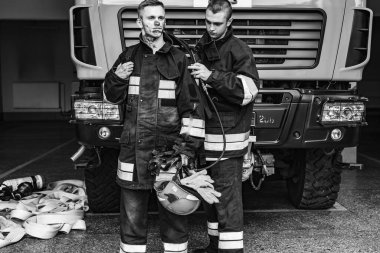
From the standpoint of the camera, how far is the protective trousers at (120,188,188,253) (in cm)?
303

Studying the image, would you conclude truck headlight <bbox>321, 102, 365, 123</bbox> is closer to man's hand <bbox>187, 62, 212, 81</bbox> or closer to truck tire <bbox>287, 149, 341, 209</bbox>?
truck tire <bbox>287, 149, 341, 209</bbox>

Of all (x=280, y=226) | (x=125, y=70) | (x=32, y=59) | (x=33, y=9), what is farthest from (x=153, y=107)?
(x=32, y=59)

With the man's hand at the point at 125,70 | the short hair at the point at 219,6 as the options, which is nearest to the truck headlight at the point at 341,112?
the short hair at the point at 219,6

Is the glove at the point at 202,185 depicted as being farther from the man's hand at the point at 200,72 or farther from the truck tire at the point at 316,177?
the truck tire at the point at 316,177

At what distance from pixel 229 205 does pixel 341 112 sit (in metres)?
1.32

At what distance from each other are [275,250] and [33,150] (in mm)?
6358

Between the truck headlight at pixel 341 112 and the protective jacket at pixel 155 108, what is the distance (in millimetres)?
1339

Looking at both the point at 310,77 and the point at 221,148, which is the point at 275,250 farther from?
the point at 310,77

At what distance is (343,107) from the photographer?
13.0 ft

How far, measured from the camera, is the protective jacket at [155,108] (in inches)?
Result: 115

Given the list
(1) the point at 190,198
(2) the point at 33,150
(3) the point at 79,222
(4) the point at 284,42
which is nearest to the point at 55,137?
(2) the point at 33,150

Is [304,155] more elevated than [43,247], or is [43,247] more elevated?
[304,155]

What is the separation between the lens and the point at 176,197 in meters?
2.87

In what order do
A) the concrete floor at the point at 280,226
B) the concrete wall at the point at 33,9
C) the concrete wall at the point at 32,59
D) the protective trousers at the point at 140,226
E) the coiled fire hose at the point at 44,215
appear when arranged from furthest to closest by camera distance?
the concrete wall at the point at 32,59, the concrete wall at the point at 33,9, the coiled fire hose at the point at 44,215, the concrete floor at the point at 280,226, the protective trousers at the point at 140,226
